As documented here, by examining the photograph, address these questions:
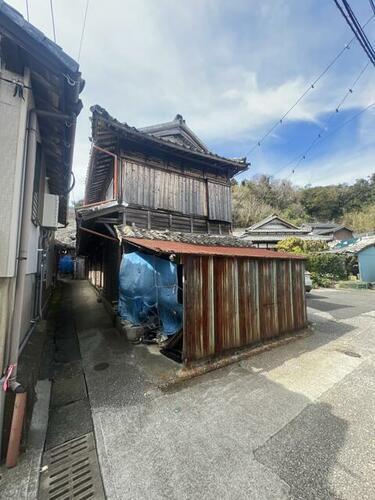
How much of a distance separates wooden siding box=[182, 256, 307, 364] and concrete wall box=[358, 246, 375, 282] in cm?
1918

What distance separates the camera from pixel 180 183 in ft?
30.8

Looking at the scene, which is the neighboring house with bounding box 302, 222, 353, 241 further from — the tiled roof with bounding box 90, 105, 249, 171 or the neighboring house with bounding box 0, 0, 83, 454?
the neighboring house with bounding box 0, 0, 83, 454

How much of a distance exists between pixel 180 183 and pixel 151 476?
8670mm

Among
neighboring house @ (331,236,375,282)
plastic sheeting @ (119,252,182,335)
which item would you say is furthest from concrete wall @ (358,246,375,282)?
plastic sheeting @ (119,252,182,335)

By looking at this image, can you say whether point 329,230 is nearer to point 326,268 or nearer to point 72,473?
point 326,268

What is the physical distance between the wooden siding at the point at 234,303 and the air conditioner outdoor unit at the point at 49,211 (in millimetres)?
4106

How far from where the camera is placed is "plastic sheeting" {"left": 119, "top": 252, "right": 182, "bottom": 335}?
568cm

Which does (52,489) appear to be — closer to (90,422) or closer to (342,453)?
(90,422)

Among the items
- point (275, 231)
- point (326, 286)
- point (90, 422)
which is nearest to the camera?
point (90, 422)

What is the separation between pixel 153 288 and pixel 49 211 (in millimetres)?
3558

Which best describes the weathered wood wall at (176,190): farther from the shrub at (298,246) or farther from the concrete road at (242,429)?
the shrub at (298,246)

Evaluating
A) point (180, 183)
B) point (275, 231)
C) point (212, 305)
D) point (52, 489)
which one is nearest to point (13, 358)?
point (52, 489)

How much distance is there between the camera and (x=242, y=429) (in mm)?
3059

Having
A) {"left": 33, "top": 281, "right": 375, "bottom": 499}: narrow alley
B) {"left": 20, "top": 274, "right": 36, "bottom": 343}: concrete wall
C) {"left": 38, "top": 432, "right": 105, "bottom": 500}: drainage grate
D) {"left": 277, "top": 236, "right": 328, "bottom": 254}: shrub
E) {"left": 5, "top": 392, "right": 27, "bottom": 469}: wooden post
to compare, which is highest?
{"left": 277, "top": 236, "right": 328, "bottom": 254}: shrub
